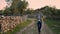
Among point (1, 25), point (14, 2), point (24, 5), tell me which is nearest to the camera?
point (1, 25)

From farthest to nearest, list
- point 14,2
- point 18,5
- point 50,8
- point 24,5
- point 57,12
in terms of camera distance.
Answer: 1. point 50,8
2. point 57,12
3. point 24,5
4. point 18,5
5. point 14,2

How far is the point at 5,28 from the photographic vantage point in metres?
19.1

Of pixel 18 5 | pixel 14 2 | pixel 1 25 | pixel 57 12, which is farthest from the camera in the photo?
pixel 57 12

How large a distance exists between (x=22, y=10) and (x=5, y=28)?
47.3m

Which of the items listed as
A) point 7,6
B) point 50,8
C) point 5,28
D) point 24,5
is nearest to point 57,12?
point 50,8

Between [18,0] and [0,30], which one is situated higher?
[18,0]

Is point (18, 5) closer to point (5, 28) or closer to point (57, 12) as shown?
point (57, 12)

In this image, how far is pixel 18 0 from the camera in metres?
60.6

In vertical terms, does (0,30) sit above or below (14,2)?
below

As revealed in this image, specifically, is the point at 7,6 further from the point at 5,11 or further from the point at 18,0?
the point at 18,0

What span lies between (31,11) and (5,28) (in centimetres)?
6747

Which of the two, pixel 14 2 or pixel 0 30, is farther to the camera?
pixel 14 2

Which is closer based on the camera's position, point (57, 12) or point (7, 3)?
point (7, 3)

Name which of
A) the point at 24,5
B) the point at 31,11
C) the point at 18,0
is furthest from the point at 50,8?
the point at 18,0
